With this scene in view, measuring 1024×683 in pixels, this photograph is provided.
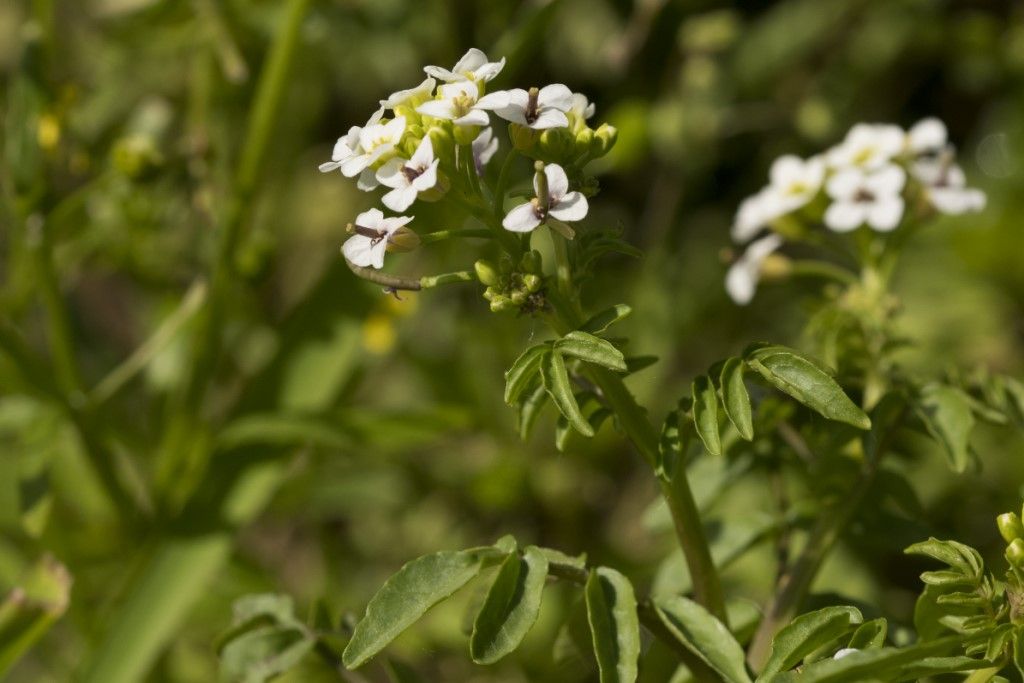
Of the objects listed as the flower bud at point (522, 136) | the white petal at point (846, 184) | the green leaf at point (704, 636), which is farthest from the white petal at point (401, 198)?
the white petal at point (846, 184)

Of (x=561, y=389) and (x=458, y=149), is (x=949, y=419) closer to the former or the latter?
(x=561, y=389)

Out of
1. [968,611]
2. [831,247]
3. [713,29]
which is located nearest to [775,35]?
[713,29]

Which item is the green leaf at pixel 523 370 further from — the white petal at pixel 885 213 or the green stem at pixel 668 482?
the white petal at pixel 885 213

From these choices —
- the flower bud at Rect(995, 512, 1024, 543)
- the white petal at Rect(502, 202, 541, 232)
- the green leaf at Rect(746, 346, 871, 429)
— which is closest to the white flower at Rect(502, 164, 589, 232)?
the white petal at Rect(502, 202, 541, 232)

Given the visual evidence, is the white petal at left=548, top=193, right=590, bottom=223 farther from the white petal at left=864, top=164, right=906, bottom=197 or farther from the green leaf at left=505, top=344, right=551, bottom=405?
the white petal at left=864, top=164, right=906, bottom=197

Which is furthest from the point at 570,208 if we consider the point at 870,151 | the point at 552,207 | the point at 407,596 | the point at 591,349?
the point at 870,151

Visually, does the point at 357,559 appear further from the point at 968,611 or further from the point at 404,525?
the point at 968,611
